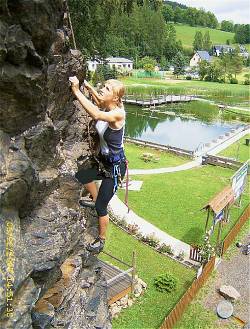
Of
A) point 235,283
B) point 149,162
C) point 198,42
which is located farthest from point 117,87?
point 198,42

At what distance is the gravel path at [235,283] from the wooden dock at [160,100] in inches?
2408

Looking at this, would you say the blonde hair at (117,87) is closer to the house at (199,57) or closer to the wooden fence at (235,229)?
the wooden fence at (235,229)

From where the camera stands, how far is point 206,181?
35.0m

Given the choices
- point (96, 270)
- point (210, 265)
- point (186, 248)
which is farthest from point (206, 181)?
point (96, 270)

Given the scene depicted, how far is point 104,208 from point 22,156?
3.08 metres

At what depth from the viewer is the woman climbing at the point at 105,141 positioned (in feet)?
27.3

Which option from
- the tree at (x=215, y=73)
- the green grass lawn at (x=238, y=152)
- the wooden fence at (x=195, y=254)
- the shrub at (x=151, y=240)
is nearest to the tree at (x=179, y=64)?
the tree at (x=215, y=73)

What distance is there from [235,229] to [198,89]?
3348 inches

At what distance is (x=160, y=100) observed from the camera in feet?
284

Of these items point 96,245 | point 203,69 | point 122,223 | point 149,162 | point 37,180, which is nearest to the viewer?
point 37,180

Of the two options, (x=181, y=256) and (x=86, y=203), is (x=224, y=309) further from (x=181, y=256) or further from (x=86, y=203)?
(x=86, y=203)

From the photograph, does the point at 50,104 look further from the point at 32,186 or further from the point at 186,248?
the point at 186,248

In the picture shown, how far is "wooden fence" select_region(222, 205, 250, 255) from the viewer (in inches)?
930

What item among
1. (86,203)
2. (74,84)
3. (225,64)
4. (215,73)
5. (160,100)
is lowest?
(160,100)
